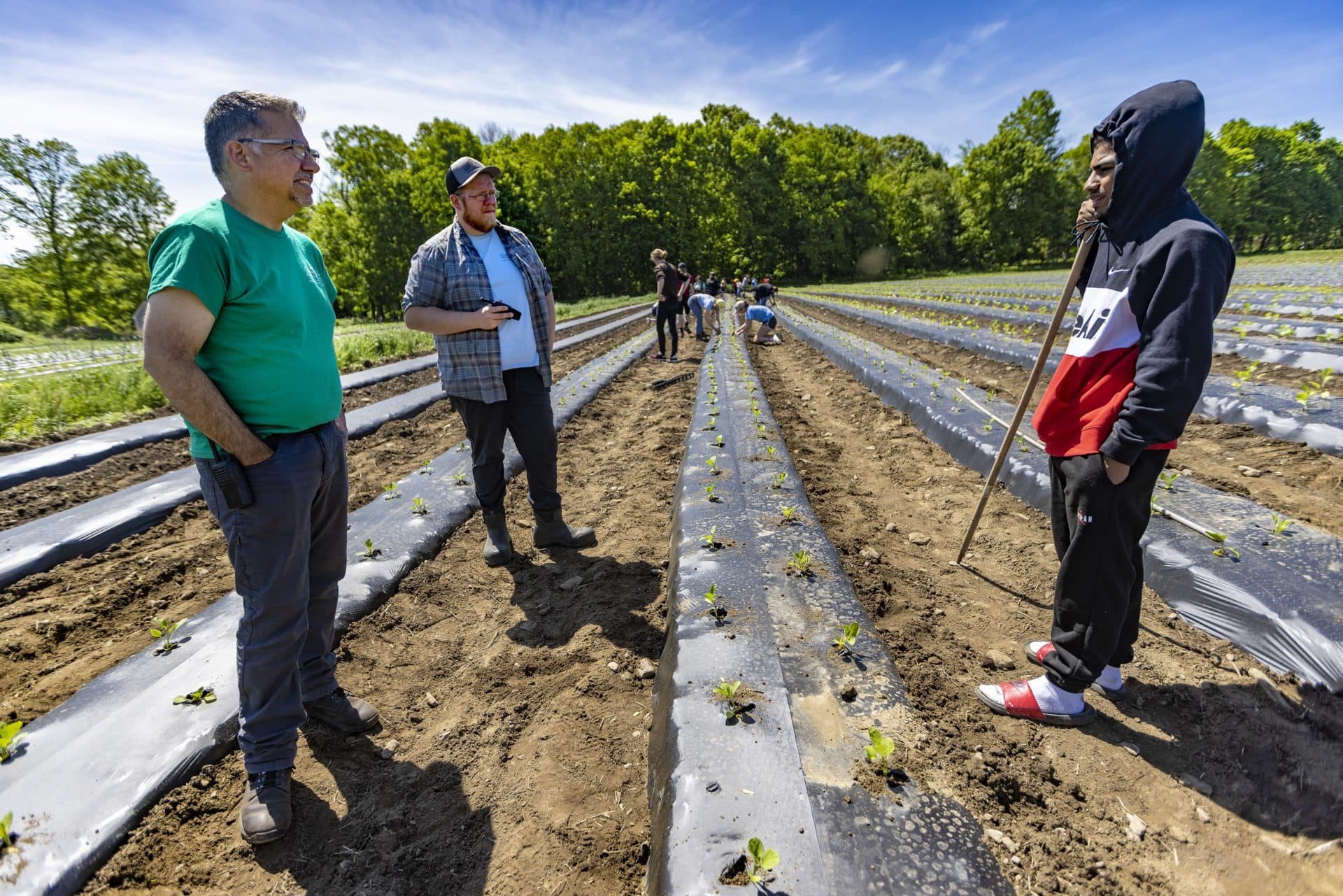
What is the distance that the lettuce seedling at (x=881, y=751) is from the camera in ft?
5.79

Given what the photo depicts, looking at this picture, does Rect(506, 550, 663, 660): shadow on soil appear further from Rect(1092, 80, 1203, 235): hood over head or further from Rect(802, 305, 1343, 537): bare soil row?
Rect(802, 305, 1343, 537): bare soil row

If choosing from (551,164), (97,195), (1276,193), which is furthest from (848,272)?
(97,195)

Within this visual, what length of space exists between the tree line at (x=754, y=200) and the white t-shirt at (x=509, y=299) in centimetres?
3368

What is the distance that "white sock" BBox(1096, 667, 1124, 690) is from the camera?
245cm

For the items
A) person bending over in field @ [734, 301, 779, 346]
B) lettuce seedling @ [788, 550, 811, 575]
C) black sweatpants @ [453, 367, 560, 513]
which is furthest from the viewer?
person bending over in field @ [734, 301, 779, 346]

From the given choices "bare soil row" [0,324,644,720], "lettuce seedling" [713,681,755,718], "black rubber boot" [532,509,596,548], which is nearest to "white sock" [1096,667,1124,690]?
"lettuce seedling" [713,681,755,718]

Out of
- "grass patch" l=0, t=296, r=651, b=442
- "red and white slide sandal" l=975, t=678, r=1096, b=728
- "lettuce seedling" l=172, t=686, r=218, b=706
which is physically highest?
"grass patch" l=0, t=296, r=651, b=442

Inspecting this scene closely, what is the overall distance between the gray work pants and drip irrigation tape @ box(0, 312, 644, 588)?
A: 119 inches

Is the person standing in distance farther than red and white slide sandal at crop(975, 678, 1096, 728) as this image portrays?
Yes

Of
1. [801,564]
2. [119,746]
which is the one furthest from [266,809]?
[801,564]

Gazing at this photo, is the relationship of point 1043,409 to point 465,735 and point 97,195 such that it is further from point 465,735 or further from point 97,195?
point 97,195

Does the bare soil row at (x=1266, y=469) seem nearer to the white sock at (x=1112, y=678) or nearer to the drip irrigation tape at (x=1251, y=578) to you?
the drip irrigation tape at (x=1251, y=578)

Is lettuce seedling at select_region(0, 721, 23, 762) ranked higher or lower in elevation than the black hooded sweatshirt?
lower

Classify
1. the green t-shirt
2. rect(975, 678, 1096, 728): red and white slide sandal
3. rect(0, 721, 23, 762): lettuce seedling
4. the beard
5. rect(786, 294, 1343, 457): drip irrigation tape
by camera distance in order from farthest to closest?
rect(786, 294, 1343, 457): drip irrigation tape < the beard < rect(975, 678, 1096, 728): red and white slide sandal < rect(0, 721, 23, 762): lettuce seedling < the green t-shirt
